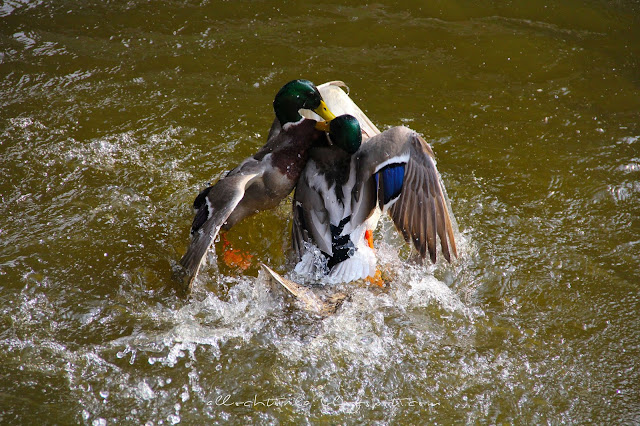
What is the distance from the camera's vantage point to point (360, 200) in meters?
3.51

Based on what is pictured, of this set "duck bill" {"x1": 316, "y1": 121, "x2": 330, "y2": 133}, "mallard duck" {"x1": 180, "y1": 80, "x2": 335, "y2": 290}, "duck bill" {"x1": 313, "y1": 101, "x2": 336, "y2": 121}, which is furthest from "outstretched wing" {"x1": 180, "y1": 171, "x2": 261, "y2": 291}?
"duck bill" {"x1": 313, "y1": 101, "x2": 336, "y2": 121}

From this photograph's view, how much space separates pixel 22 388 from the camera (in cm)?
297

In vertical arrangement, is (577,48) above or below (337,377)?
above

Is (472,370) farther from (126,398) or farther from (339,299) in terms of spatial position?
(126,398)

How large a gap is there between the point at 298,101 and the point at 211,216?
0.97 meters

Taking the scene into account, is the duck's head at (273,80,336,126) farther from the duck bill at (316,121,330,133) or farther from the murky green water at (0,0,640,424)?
the murky green water at (0,0,640,424)

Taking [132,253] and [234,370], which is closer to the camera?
[234,370]

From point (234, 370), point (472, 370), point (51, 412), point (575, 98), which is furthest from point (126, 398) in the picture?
point (575, 98)

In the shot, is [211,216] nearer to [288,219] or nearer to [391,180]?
[391,180]

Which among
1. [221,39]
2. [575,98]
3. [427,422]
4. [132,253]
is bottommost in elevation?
[427,422]

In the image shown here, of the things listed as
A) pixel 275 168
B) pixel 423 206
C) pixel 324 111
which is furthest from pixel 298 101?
pixel 423 206

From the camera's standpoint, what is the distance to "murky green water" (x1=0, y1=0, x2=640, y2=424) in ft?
10.0

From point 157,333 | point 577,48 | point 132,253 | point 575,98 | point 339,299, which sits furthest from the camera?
point 577,48

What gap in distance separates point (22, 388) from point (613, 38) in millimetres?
5652
